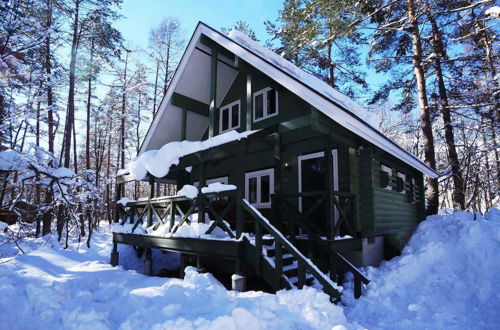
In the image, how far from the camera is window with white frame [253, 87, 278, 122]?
9192 millimetres

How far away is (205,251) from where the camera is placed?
6430 millimetres

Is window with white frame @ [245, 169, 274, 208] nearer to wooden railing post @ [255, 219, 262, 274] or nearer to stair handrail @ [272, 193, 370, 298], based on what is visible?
stair handrail @ [272, 193, 370, 298]

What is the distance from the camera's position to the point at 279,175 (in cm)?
684

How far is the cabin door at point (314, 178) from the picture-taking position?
8.10 m

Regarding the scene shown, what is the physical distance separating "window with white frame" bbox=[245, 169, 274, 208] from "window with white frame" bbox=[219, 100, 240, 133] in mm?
1834

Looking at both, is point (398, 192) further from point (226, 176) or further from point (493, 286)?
point (226, 176)

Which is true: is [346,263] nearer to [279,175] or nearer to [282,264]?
[282,264]

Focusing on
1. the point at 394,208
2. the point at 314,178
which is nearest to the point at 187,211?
the point at 314,178

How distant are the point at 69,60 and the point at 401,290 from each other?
17962 millimetres

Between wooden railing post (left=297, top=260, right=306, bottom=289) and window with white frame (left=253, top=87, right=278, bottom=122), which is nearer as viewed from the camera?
wooden railing post (left=297, top=260, right=306, bottom=289)

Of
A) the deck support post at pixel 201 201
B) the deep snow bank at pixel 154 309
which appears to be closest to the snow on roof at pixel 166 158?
the deck support post at pixel 201 201

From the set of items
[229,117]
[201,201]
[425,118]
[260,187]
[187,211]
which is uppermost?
[425,118]

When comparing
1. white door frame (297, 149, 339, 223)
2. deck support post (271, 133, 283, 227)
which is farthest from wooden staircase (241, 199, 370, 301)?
white door frame (297, 149, 339, 223)

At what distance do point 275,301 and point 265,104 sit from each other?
644cm
